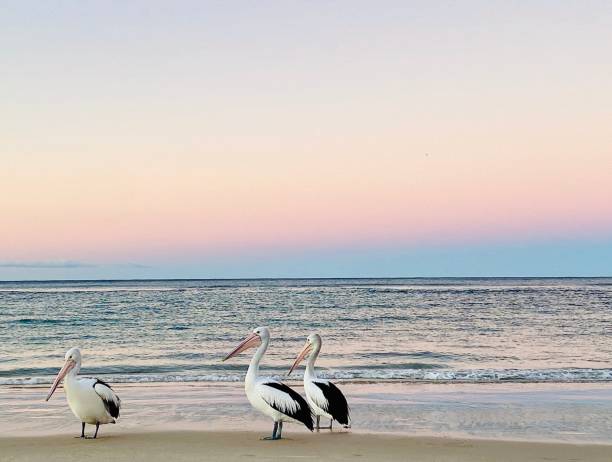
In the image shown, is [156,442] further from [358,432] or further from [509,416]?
[509,416]

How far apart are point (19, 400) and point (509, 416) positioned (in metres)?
7.58

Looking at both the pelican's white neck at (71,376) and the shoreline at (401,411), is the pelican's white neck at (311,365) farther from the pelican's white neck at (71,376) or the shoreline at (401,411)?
the pelican's white neck at (71,376)

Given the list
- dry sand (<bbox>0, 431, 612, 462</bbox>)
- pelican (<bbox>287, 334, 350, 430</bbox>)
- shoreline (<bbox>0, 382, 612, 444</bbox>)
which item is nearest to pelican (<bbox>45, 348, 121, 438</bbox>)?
dry sand (<bbox>0, 431, 612, 462</bbox>)

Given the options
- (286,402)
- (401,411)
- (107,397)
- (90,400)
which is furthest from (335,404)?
(90,400)

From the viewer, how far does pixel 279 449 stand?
23.8 feet

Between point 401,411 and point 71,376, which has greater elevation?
point 71,376

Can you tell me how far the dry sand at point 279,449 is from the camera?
267 inches

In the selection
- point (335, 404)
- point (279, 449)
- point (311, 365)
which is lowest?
point (279, 449)

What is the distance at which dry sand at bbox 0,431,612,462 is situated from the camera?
6.79m

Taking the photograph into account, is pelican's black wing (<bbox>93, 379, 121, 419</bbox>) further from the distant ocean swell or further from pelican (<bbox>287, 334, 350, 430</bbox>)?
the distant ocean swell

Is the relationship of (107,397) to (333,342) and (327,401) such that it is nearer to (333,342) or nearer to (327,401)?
(327,401)

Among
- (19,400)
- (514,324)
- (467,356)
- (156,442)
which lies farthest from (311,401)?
(514,324)

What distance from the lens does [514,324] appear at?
90.4 feet

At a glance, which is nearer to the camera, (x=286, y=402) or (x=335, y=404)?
(x=286, y=402)
